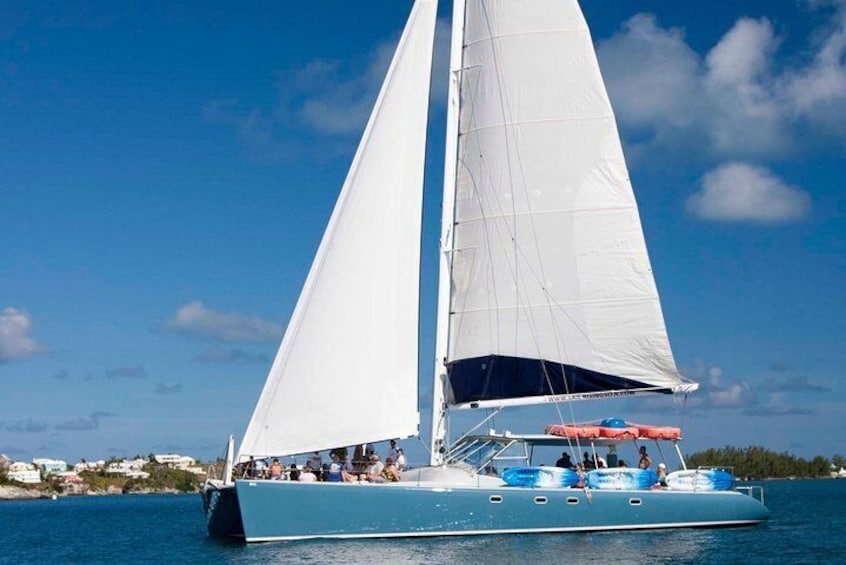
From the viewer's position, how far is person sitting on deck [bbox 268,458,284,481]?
1167 inches

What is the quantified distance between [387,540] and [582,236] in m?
10.3

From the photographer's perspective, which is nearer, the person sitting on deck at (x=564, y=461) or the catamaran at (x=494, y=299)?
the catamaran at (x=494, y=299)

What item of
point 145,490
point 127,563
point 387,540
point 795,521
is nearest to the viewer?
point 387,540

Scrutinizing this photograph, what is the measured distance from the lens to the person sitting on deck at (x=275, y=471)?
2964 cm

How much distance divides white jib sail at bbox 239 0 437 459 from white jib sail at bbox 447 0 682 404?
1760mm

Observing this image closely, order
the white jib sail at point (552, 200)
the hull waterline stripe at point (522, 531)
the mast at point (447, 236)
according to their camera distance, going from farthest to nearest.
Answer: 1. the white jib sail at point (552, 200)
2. the mast at point (447, 236)
3. the hull waterline stripe at point (522, 531)

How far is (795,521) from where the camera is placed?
140 ft

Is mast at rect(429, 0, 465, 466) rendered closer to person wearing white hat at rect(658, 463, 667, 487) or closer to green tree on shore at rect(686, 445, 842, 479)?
person wearing white hat at rect(658, 463, 667, 487)

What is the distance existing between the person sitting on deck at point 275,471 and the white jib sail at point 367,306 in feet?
1.49

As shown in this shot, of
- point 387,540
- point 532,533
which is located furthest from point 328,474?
point 532,533

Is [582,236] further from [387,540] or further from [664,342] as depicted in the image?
[387,540]

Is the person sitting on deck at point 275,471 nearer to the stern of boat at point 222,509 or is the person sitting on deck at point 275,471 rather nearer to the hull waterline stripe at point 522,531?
the stern of boat at point 222,509

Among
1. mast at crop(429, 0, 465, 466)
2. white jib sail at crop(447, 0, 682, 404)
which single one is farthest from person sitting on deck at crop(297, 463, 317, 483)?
white jib sail at crop(447, 0, 682, 404)

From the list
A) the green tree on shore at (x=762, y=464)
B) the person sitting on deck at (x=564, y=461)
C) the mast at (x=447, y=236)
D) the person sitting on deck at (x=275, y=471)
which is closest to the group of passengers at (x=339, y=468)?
the person sitting on deck at (x=275, y=471)
